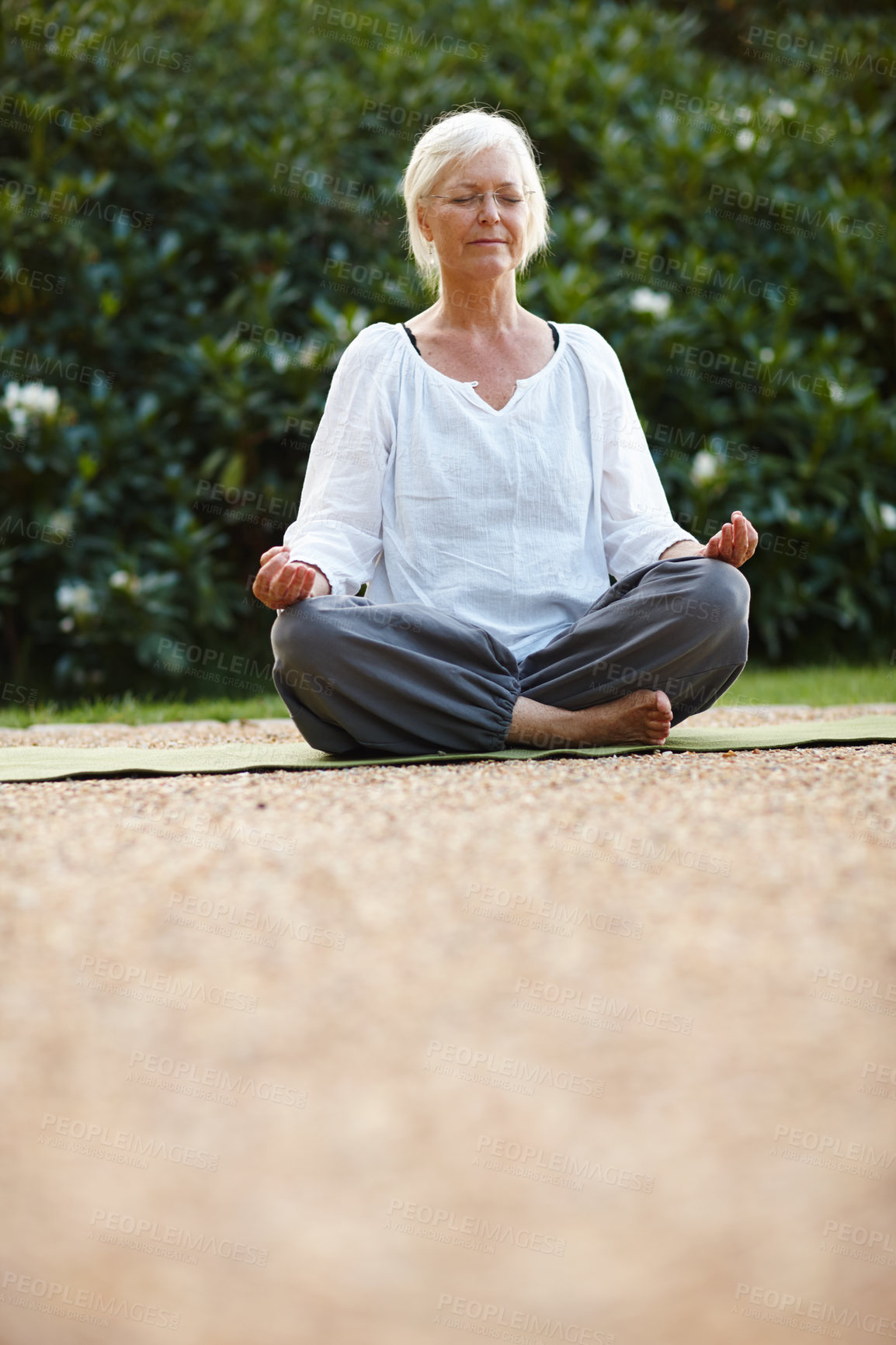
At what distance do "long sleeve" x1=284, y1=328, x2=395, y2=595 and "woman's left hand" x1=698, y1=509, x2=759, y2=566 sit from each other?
0.82 meters

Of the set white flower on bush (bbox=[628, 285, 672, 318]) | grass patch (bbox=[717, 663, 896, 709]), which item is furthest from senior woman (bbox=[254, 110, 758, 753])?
white flower on bush (bbox=[628, 285, 672, 318])

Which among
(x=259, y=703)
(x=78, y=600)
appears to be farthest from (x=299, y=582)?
(x=78, y=600)

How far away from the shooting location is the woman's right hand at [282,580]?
2936 millimetres

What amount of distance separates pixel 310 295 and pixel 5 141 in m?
1.45

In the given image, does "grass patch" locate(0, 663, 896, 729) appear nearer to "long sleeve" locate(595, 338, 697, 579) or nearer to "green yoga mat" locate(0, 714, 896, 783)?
"green yoga mat" locate(0, 714, 896, 783)

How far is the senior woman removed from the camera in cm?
299

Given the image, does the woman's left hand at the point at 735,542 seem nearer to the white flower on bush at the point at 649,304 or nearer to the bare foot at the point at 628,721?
the bare foot at the point at 628,721

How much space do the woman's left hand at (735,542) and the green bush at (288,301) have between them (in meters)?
2.61

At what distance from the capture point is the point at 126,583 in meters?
5.08

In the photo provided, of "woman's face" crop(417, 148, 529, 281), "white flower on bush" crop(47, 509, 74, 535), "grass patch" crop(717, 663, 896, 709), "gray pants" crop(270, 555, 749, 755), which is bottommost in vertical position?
"grass patch" crop(717, 663, 896, 709)

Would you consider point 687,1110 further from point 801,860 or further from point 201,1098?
point 801,860

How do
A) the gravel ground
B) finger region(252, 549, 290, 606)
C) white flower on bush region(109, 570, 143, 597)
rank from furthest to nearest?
white flower on bush region(109, 570, 143, 597), finger region(252, 549, 290, 606), the gravel ground

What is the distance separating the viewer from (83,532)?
5379 millimetres

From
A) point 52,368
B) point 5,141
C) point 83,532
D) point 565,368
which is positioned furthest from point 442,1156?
point 5,141
